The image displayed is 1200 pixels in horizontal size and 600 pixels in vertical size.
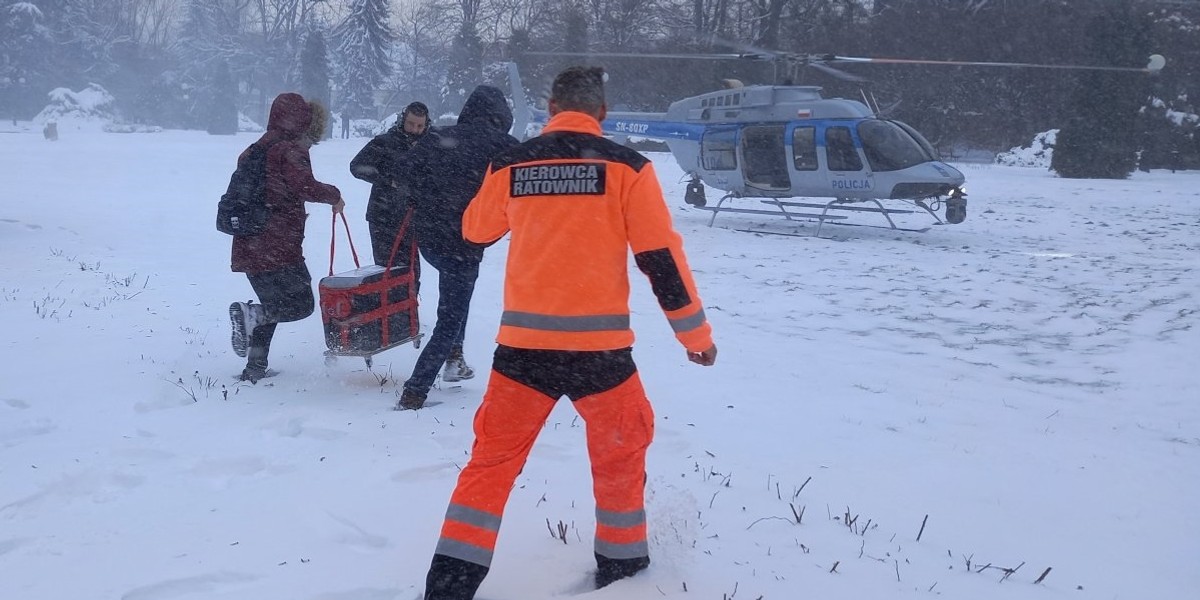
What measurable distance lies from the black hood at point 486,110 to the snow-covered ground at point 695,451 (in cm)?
160

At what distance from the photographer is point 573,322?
2883 millimetres

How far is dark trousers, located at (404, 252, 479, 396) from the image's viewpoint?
16.1 feet

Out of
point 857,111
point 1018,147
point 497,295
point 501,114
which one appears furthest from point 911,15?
point 501,114

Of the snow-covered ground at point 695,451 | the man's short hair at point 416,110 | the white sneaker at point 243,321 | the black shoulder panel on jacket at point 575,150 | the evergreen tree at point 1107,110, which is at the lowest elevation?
the snow-covered ground at point 695,451

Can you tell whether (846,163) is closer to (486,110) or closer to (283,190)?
(486,110)

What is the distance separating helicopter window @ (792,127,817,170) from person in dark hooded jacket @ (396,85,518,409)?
374 inches

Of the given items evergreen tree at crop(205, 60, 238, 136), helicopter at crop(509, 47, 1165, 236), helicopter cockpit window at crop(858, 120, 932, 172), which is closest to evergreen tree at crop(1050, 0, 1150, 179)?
helicopter at crop(509, 47, 1165, 236)

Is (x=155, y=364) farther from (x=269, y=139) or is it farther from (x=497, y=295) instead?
(x=497, y=295)

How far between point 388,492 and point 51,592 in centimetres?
127

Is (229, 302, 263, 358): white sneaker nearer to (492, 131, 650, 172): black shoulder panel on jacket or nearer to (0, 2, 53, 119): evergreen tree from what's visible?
(492, 131, 650, 172): black shoulder panel on jacket

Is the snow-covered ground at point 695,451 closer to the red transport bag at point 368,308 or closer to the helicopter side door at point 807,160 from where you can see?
the red transport bag at point 368,308

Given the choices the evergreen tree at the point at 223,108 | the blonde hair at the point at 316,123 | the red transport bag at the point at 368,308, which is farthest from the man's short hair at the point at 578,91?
the evergreen tree at the point at 223,108

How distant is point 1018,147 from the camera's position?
3105 centimetres

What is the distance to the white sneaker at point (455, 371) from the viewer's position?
18.4 ft
